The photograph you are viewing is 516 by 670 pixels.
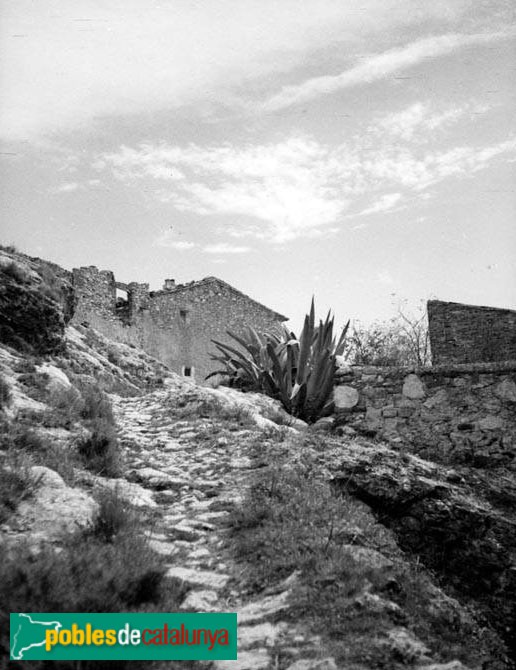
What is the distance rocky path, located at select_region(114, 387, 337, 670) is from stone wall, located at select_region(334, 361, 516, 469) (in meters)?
2.13

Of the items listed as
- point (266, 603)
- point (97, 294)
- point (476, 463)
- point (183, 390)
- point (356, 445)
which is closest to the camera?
point (266, 603)

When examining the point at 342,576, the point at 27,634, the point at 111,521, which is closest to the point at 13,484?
the point at 111,521

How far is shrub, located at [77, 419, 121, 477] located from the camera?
549 centimetres

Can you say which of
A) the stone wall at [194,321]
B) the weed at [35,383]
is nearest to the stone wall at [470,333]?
the weed at [35,383]

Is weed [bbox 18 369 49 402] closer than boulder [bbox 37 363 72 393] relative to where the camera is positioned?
Yes

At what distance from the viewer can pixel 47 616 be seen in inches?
112

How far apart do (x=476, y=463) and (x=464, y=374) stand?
1.23 metres

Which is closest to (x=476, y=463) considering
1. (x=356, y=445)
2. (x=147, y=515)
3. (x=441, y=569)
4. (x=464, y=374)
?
(x=464, y=374)

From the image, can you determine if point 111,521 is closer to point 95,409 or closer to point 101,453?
point 101,453

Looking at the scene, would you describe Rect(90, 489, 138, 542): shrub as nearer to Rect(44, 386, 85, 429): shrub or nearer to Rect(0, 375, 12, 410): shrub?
Rect(44, 386, 85, 429): shrub

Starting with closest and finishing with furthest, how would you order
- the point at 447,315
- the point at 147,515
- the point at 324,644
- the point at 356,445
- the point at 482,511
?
1. the point at 324,644
2. the point at 147,515
3. the point at 482,511
4. the point at 356,445
5. the point at 447,315

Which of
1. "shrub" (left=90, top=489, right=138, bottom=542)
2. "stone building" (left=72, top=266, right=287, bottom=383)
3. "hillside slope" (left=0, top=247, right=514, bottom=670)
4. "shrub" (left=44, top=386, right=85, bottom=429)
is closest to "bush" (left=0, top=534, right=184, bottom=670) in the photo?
"hillside slope" (left=0, top=247, right=514, bottom=670)

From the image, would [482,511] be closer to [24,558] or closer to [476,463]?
[476,463]

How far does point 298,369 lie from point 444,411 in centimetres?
285
